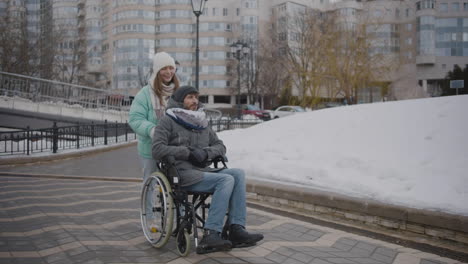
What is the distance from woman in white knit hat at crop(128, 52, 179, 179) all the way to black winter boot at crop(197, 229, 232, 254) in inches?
48.0

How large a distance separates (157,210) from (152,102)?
4.27ft

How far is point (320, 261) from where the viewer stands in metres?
3.69

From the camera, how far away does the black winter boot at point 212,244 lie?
3653mm

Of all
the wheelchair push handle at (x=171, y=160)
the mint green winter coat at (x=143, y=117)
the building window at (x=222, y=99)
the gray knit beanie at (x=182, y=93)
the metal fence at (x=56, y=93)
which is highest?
the building window at (x=222, y=99)

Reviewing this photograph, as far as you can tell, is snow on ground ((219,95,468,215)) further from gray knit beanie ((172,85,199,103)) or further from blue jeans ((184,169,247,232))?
gray knit beanie ((172,85,199,103))

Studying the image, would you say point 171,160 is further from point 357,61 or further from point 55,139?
point 357,61

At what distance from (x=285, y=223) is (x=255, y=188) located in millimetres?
1348

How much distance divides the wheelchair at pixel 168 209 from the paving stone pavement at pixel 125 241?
0.53ft

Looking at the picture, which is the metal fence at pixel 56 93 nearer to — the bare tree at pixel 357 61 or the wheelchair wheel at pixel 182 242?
the bare tree at pixel 357 61

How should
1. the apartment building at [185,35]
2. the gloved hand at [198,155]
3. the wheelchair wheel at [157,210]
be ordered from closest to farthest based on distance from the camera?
the wheelchair wheel at [157,210] → the gloved hand at [198,155] → the apartment building at [185,35]

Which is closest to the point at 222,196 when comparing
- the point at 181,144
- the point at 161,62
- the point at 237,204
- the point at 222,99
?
the point at 237,204

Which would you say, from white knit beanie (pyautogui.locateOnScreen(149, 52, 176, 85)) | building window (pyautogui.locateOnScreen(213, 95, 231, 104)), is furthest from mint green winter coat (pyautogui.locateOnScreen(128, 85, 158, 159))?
building window (pyautogui.locateOnScreen(213, 95, 231, 104))

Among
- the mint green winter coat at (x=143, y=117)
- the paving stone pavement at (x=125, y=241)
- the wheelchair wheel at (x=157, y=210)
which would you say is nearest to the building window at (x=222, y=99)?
the paving stone pavement at (x=125, y=241)

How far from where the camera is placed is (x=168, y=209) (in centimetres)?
374
